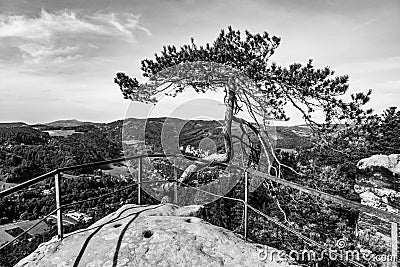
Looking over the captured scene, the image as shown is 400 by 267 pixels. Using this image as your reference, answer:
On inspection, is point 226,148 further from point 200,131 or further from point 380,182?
point 380,182

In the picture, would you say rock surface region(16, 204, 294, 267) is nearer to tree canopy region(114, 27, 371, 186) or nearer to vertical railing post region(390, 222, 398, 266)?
vertical railing post region(390, 222, 398, 266)

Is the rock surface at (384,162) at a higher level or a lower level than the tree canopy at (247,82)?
lower

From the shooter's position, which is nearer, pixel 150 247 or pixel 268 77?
pixel 150 247

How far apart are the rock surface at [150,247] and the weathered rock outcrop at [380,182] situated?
714 centimetres

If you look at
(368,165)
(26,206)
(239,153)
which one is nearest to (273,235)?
(239,153)

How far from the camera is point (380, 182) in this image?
9180mm

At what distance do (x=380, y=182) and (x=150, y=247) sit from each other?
29.1 ft

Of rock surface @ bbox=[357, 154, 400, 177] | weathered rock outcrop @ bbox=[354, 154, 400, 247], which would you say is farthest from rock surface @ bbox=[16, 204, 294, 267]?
weathered rock outcrop @ bbox=[354, 154, 400, 247]

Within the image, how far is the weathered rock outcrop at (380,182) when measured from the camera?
878cm

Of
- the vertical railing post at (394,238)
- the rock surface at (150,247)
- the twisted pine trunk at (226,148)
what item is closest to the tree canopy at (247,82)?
the twisted pine trunk at (226,148)

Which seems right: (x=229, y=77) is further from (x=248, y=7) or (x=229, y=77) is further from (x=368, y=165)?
(x=368, y=165)

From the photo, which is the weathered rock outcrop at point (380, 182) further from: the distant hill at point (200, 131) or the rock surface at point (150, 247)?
the rock surface at point (150, 247)

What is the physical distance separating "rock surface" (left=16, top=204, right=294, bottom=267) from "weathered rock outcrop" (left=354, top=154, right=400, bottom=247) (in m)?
7.14

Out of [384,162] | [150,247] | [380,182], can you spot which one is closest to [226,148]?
[150,247]
